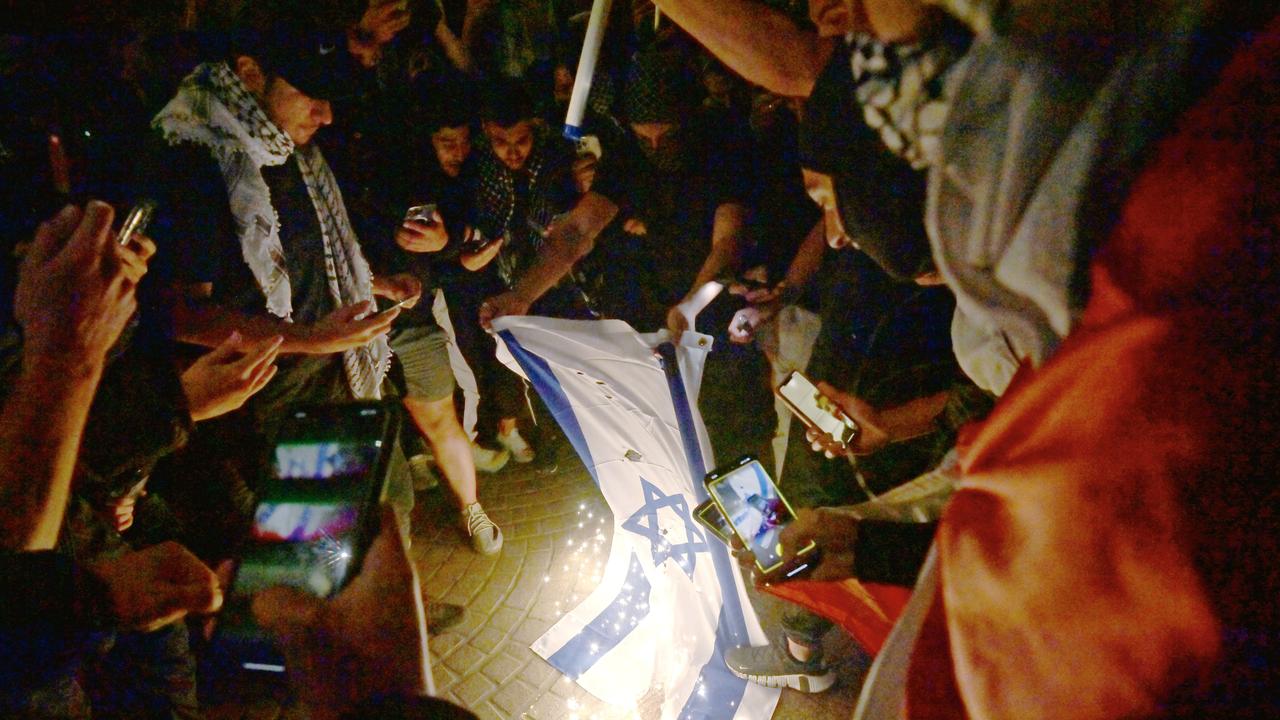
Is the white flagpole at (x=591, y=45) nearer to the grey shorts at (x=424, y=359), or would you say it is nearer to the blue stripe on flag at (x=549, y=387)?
the blue stripe on flag at (x=549, y=387)

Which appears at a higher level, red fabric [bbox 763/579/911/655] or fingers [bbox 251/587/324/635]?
fingers [bbox 251/587/324/635]

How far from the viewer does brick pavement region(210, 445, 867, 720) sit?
3.10 m

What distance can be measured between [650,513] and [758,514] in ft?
3.13

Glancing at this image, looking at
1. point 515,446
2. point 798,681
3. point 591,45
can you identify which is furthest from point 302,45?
point 798,681

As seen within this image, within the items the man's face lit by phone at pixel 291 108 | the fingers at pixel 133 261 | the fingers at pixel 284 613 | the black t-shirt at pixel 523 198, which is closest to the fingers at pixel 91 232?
the fingers at pixel 133 261

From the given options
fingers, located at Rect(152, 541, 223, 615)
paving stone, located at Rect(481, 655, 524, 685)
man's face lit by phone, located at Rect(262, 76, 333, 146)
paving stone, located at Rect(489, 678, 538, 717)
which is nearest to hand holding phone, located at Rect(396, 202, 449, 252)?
man's face lit by phone, located at Rect(262, 76, 333, 146)

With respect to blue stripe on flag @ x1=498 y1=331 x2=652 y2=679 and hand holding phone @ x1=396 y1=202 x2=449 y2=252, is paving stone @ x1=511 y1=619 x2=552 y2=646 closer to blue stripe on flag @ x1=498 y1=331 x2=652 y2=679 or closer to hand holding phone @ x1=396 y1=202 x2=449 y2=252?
blue stripe on flag @ x1=498 y1=331 x2=652 y2=679

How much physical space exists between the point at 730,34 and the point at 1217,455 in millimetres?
1681

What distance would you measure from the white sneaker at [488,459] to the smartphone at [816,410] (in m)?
3.04

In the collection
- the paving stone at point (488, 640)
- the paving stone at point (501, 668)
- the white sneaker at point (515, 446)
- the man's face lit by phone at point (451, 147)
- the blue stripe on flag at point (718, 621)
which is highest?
the man's face lit by phone at point (451, 147)

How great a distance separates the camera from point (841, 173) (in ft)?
4.50

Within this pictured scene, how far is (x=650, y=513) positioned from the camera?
3.28 meters

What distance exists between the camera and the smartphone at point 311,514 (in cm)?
160

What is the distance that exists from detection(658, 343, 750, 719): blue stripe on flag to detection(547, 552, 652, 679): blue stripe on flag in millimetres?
489
